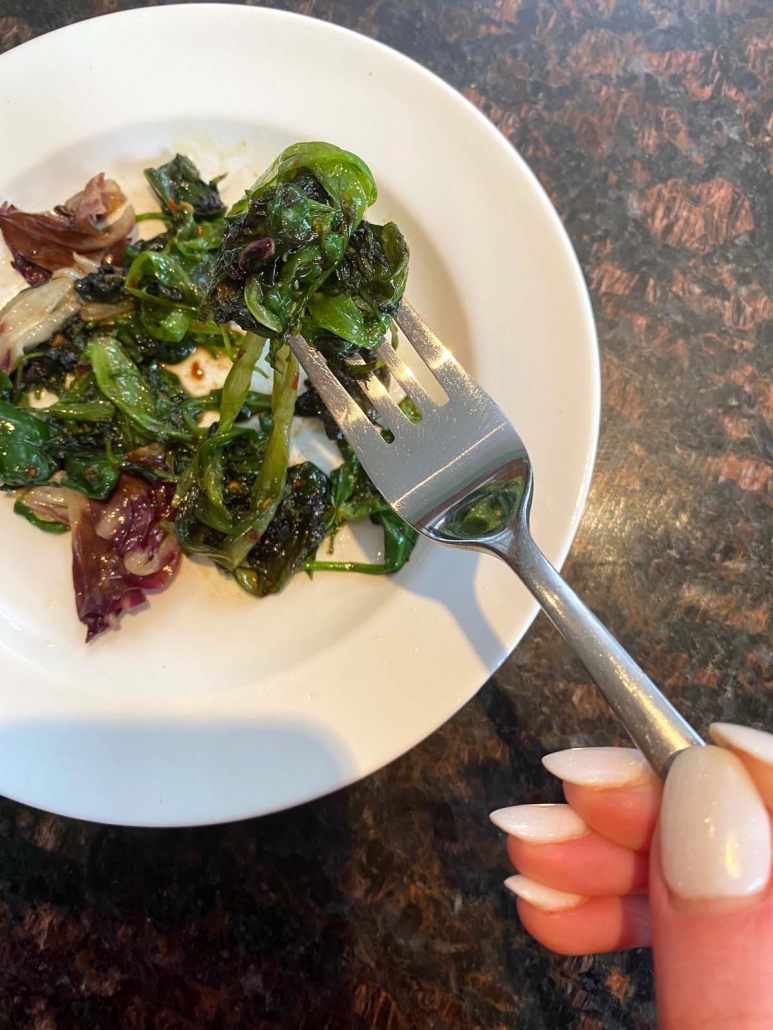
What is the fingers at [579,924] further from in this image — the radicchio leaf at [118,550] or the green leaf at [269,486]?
the radicchio leaf at [118,550]

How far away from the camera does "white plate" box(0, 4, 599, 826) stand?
178 cm

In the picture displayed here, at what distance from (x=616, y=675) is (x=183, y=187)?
2.02m

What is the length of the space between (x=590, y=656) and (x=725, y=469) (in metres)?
1.32

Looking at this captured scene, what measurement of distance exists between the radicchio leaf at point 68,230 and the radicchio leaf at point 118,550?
788mm

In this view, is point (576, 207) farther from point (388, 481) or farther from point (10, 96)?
point (10, 96)

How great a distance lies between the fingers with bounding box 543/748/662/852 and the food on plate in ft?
2.59

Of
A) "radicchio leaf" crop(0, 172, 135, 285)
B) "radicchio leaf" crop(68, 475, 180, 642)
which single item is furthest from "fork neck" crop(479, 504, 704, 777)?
"radicchio leaf" crop(0, 172, 135, 285)

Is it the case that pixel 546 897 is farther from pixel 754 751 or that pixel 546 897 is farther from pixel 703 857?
pixel 754 751

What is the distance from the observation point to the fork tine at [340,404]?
5.47 feet

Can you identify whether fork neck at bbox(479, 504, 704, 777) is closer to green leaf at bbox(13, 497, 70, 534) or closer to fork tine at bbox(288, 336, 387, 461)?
fork tine at bbox(288, 336, 387, 461)

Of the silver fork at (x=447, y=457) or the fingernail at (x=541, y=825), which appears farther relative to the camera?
the silver fork at (x=447, y=457)

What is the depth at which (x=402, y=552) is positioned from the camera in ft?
6.56

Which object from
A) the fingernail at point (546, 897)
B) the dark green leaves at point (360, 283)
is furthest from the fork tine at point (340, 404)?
the fingernail at point (546, 897)

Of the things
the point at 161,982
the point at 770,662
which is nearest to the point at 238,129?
the point at 770,662
